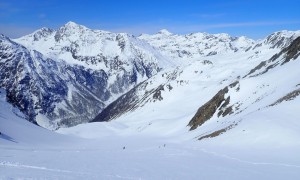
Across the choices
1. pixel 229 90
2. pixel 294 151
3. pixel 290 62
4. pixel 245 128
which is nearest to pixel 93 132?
pixel 229 90

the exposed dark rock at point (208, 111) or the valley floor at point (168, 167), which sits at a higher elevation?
the exposed dark rock at point (208, 111)

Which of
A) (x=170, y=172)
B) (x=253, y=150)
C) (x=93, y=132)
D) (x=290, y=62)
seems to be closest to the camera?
(x=170, y=172)

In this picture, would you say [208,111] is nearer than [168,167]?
No

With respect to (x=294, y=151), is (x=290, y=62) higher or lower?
higher

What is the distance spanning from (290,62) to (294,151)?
56.2 m

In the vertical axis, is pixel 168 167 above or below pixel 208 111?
below

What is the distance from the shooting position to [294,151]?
29891 millimetres

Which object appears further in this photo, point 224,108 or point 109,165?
point 224,108

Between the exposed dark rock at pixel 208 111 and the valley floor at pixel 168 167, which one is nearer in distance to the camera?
the valley floor at pixel 168 167

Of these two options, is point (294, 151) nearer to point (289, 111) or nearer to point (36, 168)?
point (289, 111)

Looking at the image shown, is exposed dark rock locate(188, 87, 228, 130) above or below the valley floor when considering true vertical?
above

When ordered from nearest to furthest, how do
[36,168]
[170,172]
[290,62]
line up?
[36,168] → [170,172] → [290,62]

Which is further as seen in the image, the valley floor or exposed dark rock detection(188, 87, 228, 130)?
exposed dark rock detection(188, 87, 228, 130)

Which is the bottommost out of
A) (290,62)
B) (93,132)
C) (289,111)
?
(93,132)
